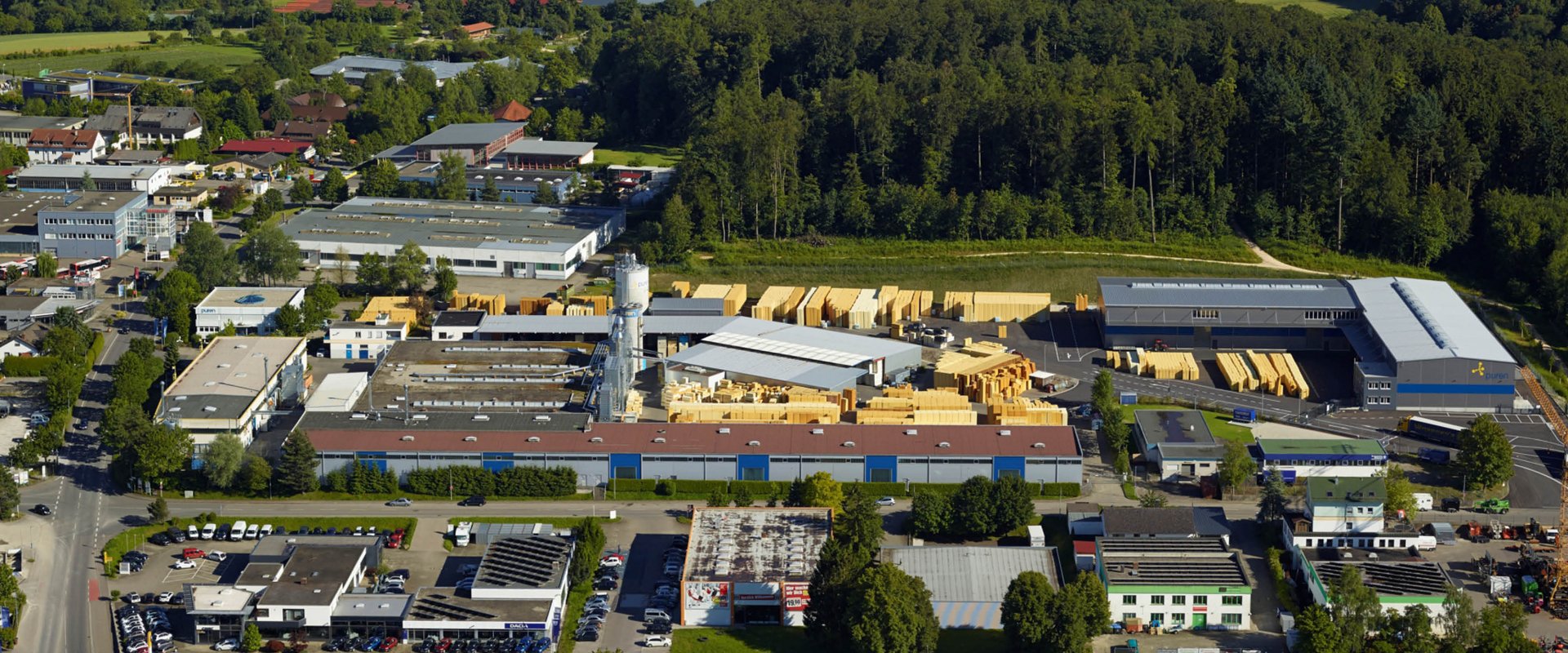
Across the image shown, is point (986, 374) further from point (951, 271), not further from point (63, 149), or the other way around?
point (63, 149)

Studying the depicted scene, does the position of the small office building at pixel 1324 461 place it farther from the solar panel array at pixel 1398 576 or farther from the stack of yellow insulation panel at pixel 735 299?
the stack of yellow insulation panel at pixel 735 299

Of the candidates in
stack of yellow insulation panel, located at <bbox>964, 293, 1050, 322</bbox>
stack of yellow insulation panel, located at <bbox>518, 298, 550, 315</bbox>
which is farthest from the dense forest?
stack of yellow insulation panel, located at <bbox>964, 293, 1050, 322</bbox>

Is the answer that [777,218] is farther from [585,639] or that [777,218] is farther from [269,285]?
[585,639]

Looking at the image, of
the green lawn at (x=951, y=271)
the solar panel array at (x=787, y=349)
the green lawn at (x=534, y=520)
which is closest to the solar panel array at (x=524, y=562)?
the green lawn at (x=534, y=520)

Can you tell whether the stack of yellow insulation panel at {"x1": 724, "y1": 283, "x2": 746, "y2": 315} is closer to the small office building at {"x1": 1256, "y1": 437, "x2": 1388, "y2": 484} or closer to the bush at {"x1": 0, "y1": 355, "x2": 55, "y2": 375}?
the small office building at {"x1": 1256, "y1": 437, "x2": 1388, "y2": 484}

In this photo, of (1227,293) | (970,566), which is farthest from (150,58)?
(970,566)
